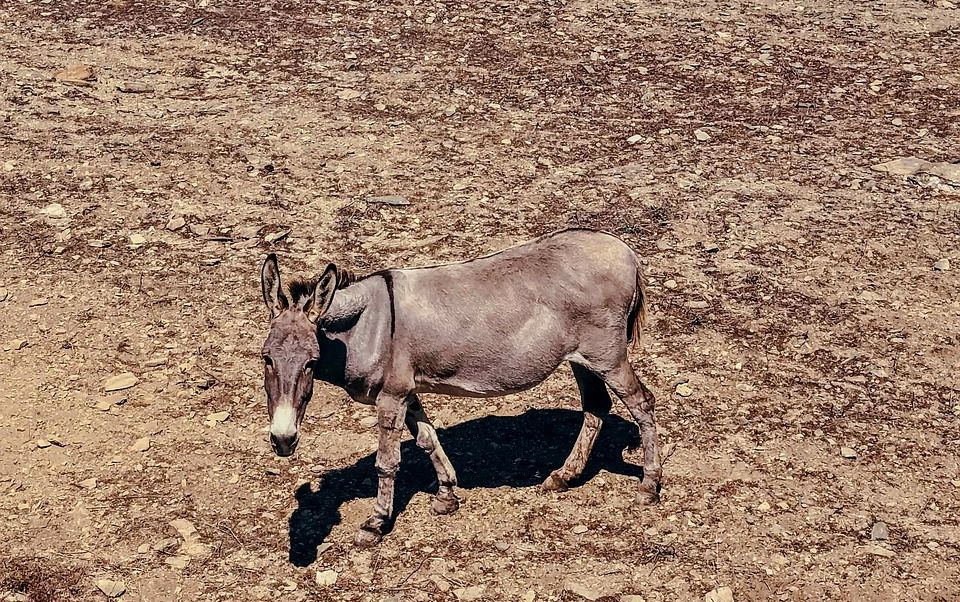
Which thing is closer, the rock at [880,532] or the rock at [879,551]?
the rock at [879,551]

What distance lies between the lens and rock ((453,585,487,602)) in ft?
26.7

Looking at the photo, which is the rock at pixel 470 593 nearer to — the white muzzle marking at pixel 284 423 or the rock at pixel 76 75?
the white muzzle marking at pixel 284 423

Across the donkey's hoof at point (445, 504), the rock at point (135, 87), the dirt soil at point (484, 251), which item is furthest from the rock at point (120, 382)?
the rock at point (135, 87)

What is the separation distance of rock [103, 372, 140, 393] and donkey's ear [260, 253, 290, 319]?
3.69 metres

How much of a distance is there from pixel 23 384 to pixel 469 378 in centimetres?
493

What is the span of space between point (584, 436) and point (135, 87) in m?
11.0

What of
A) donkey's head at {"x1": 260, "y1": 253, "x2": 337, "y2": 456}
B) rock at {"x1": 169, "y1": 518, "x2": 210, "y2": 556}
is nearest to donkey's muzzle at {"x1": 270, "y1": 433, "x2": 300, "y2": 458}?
donkey's head at {"x1": 260, "y1": 253, "x2": 337, "y2": 456}

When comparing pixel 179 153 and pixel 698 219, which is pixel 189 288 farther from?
pixel 698 219

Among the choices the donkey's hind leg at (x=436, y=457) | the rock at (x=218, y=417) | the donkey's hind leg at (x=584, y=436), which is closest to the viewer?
the donkey's hind leg at (x=436, y=457)

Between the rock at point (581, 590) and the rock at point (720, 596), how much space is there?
0.83 metres

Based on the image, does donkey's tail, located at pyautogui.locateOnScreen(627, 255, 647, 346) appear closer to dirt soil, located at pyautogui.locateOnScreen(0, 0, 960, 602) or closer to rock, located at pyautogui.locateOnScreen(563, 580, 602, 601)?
dirt soil, located at pyautogui.locateOnScreen(0, 0, 960, 602)

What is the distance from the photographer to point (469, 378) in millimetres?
8375

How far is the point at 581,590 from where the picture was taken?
8.15 metres

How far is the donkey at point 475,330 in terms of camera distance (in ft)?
26.3
